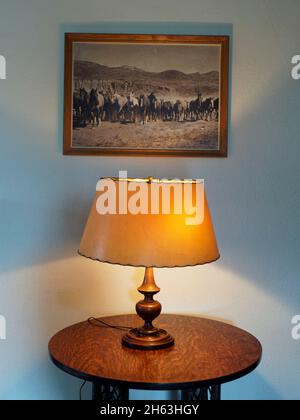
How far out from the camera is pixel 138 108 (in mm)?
1686

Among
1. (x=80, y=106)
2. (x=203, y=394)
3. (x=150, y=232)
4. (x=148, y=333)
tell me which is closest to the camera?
(x=150, y=232)

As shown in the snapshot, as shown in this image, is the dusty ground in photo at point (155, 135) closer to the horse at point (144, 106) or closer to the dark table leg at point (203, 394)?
the horse at point (144, 106)

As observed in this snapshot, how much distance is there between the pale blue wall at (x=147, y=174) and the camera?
168 centimetres

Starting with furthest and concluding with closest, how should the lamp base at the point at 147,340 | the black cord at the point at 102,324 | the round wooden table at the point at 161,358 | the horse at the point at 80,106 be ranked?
the horse at the point at 80,106
the black cord at the point at 102,324
the lamp base at the point at 147,340
the round wooden table at the point at 161,358

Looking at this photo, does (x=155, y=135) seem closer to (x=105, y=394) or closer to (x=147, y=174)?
(x=147, y=174)

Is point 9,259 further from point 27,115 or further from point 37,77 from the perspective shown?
point 37,77

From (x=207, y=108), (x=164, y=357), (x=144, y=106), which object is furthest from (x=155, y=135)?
(x=164, y=357)

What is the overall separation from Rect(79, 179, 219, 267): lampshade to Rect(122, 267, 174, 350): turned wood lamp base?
16 cm

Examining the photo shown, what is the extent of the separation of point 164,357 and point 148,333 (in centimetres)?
11

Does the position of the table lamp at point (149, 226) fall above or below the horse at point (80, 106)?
below

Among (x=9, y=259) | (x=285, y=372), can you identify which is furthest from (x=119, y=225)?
(x=285, y=372)

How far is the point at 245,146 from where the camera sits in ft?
5.56

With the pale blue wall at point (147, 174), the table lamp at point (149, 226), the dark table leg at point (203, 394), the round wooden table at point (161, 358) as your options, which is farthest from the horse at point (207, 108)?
the dark table leg at point (203, 394)
